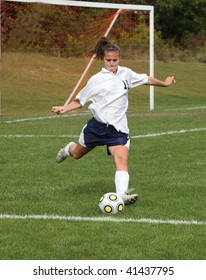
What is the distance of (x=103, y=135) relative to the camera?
28.0 feet

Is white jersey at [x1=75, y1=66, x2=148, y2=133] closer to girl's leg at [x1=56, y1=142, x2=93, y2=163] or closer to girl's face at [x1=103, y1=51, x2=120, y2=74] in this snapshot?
girl's face at [x1=103, y1=51, x2=120, y2=74]

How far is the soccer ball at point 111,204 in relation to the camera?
7.54 meters

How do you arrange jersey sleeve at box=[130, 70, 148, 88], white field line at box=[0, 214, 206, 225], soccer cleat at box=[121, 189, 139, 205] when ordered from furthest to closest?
jersey sleeve at box=[130, 70, 148, 88] < soccer cleat at box=[121, 189, 139, 205] < white field line at box=[0, 214, 206, 225]

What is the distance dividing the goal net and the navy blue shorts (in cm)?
1005

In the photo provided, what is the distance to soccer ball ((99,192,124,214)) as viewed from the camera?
7539 millimetres

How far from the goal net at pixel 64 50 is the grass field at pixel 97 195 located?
375cm

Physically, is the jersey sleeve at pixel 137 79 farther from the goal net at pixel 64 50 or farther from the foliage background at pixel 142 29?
the goal net at pixel 64 50

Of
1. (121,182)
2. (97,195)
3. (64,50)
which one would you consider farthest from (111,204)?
(64,50)

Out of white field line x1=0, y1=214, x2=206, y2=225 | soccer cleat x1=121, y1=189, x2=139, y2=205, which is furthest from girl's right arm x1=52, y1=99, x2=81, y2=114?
white field line x1=0, y1=214, x2=206, y2=225

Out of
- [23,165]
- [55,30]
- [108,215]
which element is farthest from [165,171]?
[55,30]

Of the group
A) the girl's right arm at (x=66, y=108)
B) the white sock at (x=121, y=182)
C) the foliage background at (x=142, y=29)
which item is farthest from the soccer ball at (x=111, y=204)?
the foliage background at (x=142, y=29)

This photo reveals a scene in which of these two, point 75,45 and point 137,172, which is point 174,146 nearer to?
point 137,172

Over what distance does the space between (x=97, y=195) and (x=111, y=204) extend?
1.01 metres

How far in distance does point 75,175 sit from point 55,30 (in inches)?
478
